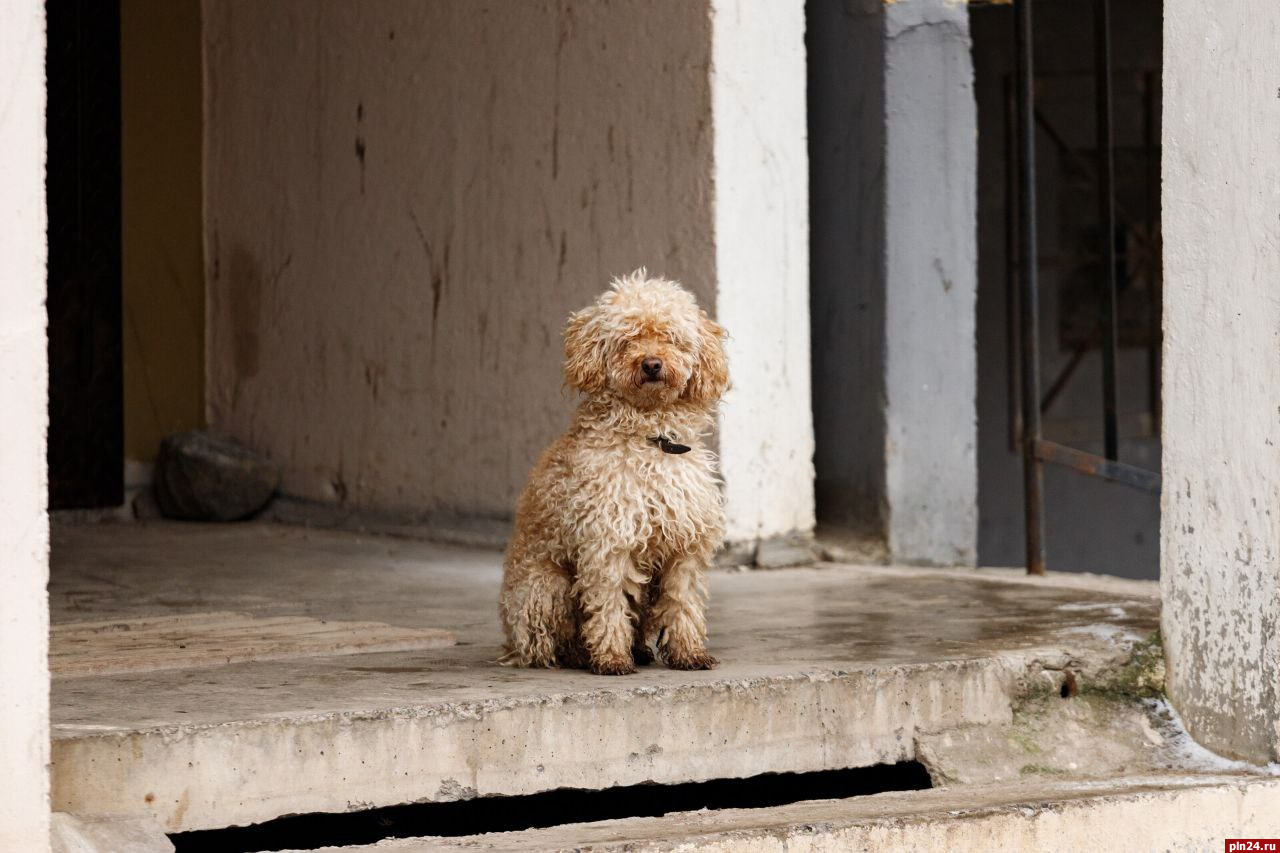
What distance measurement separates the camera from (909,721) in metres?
4.29

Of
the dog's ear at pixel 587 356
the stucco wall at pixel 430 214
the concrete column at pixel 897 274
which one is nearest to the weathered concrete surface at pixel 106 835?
the dog's ear at pixel 587 356

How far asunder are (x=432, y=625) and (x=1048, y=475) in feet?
21.4

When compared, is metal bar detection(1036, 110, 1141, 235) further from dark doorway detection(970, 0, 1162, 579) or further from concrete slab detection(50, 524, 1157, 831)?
concrete slab detection(50, 524, 1157, 831)

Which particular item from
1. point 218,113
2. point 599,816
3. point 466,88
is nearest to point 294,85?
point 218,113

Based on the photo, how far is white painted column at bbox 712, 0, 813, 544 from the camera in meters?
6.22

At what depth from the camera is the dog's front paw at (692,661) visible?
424 centimetres

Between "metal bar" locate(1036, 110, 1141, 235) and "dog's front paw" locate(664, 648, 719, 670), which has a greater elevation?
"metal bar" locate(1036, 110, 1141, 235)

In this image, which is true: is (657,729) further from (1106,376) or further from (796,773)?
(1106,376)

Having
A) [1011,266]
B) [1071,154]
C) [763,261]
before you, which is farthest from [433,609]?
[1071,154]

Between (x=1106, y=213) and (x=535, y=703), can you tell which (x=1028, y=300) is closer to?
(x=1106, y=213)

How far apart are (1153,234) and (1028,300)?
520 cm

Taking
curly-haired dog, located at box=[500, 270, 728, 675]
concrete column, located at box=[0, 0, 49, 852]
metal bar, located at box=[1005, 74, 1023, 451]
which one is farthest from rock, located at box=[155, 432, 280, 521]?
concrete column, located at box=[0, 0, 49, 852]

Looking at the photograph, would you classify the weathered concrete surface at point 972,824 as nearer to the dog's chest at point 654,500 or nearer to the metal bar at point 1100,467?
the dog's chest at point 654,500

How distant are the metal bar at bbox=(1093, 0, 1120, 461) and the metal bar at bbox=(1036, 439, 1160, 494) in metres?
0.05
